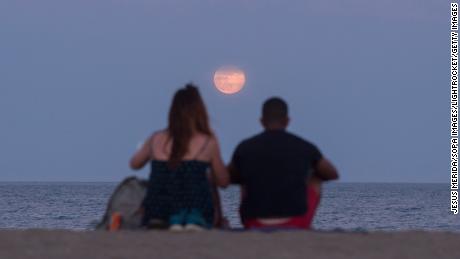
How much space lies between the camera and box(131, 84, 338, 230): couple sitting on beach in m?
10.6

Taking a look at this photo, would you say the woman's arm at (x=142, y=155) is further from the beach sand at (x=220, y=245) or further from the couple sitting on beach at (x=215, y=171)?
the beach sand at (x=220, y=245)

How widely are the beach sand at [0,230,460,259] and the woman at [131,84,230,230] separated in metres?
0.21

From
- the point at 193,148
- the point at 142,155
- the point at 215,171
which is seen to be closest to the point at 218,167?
the point at 215,171

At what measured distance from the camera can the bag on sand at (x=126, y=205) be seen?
10852mm

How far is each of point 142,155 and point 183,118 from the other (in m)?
0.49

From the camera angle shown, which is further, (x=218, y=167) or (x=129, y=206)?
(x=129, y=206)

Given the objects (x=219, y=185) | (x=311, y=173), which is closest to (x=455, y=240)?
(x=311, y=173)

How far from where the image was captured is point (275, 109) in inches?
423

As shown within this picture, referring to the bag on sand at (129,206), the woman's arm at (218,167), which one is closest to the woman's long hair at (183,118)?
the woman's arm at (218,167)

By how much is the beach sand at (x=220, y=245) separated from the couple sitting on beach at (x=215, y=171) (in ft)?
0.85

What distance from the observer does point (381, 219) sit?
6725 centimetres

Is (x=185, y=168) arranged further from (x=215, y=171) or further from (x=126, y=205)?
(x=126, y=205)

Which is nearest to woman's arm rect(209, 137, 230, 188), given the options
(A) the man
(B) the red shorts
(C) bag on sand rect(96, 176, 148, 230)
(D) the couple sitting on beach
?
(D) the couple sitting on beach

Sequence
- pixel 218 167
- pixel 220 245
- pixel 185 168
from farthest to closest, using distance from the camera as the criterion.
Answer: pixel 218 167, pixel 185 168, pixel 220 245
